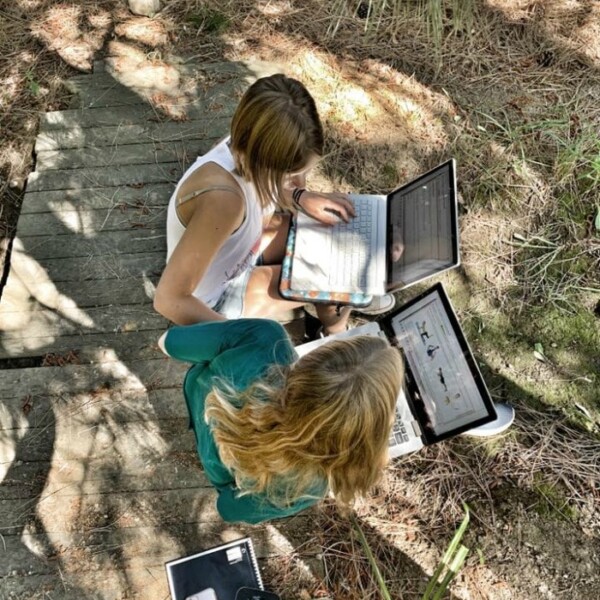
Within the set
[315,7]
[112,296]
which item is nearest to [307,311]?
[112,296]

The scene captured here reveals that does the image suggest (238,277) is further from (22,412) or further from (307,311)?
(22,412)

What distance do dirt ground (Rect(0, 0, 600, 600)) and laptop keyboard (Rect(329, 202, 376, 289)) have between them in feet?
1.77

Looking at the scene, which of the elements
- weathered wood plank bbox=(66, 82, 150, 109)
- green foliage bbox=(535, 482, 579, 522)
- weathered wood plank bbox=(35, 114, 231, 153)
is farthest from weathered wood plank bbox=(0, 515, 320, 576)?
weathered wood plank bbox=(66, 82, 150, 109)

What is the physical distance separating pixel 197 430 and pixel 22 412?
0.94 meters

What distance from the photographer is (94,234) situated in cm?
245

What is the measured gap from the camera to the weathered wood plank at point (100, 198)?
99.0 inches

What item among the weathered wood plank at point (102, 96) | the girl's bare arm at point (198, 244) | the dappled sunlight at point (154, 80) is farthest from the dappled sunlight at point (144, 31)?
the girl's bare arm at point (198, 244)

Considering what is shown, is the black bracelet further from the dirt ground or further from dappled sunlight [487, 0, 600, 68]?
dappled sunlight [487, 0, 600, 68]

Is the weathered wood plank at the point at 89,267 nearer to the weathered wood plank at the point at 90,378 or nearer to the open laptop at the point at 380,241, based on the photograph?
the weathered wood plank at the point at 90,378

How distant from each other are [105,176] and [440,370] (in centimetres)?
195

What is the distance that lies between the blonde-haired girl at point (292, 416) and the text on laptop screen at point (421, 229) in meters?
0.74

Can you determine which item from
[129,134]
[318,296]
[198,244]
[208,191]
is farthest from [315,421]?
[129,134]

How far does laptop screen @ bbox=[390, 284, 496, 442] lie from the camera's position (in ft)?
5.28

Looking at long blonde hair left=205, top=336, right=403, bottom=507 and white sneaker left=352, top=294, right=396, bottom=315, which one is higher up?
long blonde hair left=205, top=336, right=403, bottom=507
